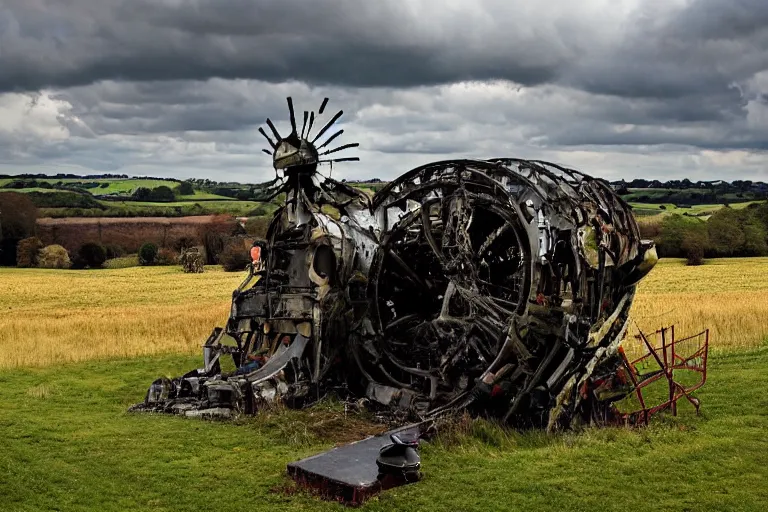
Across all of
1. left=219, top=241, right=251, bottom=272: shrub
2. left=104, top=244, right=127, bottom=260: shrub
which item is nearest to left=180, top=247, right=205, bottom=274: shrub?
left=219, top=241, right=251, bottom=272: shrub

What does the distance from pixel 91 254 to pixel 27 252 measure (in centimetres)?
597

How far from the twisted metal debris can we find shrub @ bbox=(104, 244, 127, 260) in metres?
68.3

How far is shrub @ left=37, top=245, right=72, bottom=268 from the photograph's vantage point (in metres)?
78.1

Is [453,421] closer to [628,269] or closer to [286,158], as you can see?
[628,269]

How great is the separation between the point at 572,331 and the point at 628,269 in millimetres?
2346

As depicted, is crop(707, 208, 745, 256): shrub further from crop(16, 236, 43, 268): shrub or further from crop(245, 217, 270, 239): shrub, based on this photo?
crop(16, 236, 43, 268): shrub

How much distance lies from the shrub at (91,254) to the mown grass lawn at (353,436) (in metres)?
65.6

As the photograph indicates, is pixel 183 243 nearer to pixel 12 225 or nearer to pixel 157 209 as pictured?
pixel 12 225

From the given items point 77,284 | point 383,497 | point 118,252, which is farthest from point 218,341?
point 118,252

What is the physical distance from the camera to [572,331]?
15.1m

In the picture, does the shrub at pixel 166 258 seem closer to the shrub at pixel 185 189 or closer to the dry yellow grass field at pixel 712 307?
the shrub at pixel 185 189

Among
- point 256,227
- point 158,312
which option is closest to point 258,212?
point 256,227

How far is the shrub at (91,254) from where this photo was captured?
80.8m

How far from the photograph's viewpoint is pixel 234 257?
71312 millimetres
